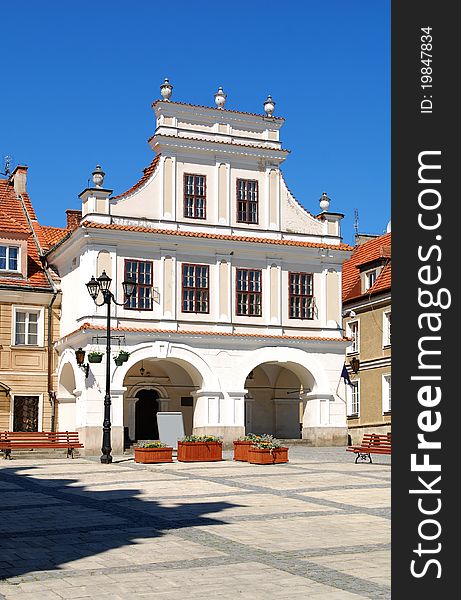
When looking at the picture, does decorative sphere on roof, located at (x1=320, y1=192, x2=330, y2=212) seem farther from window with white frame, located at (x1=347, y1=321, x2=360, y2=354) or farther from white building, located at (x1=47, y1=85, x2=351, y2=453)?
window with white frame, located at (x1=347, y1=321, x2=360, y2=354)

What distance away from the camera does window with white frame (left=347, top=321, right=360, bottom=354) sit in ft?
149

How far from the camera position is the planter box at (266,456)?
88.7 feet

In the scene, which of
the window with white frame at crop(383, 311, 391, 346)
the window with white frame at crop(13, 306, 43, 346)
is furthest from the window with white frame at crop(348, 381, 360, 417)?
the window with white frame at crop(13, 306, 43, 346)

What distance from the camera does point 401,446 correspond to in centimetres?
565

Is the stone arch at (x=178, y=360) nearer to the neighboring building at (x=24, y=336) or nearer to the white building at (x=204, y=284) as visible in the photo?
the white building at (x=204, y=284)

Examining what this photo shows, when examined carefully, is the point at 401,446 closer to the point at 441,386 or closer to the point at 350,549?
the point at 441,386

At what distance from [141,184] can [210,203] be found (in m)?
2.84

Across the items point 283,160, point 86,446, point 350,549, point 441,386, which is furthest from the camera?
point 283,160

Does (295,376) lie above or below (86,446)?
above

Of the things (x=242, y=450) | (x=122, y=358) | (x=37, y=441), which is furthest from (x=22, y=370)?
(x=242, y=450)

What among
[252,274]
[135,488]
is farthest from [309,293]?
[135,488]

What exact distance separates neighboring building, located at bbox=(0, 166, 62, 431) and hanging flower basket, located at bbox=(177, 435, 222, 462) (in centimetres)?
1000

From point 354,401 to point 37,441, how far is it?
19354 millimetres

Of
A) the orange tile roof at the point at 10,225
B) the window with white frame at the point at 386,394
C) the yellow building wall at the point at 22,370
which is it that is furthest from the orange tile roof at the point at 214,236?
the window with white frame at the point at 386,394
